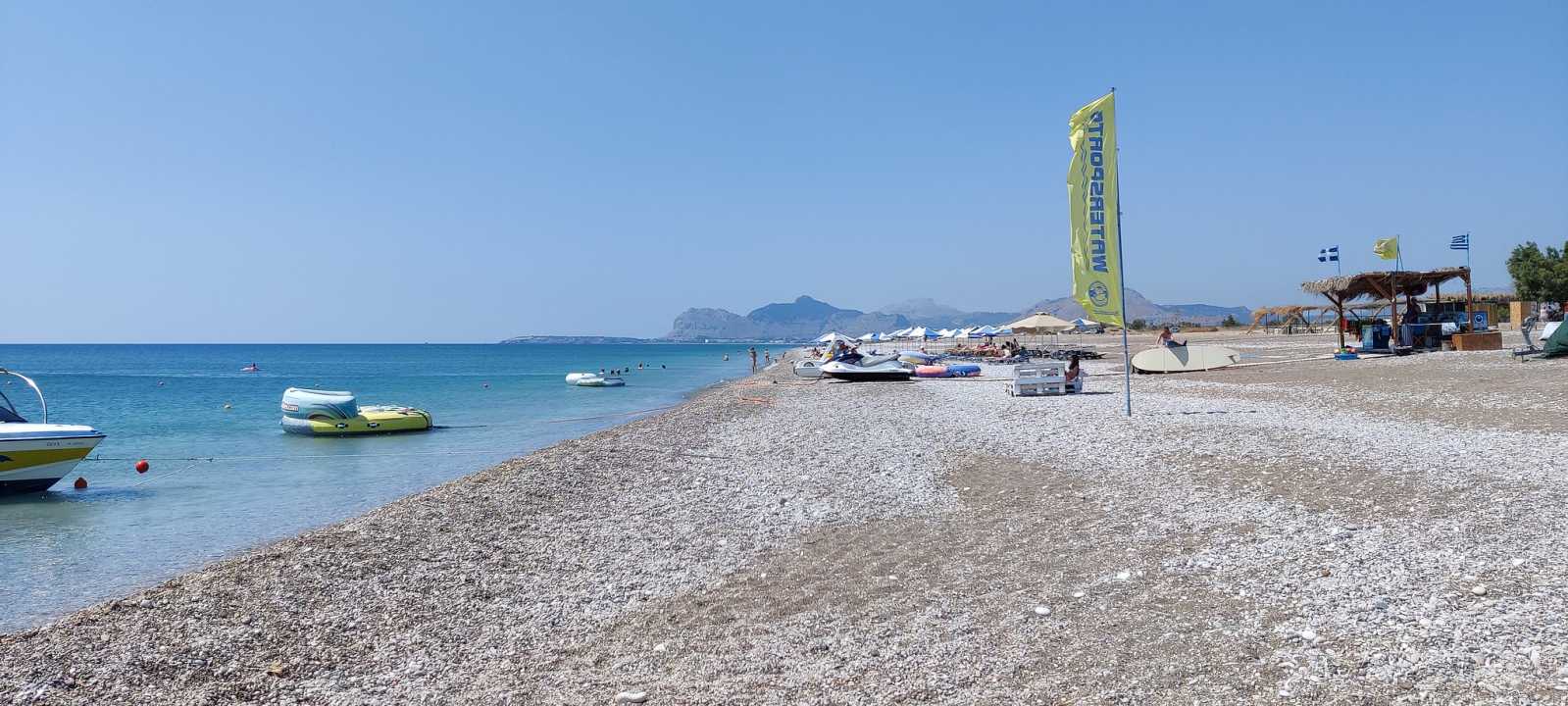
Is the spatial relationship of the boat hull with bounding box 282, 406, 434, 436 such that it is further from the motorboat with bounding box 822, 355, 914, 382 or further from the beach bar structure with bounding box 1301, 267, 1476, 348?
the beach bar structure with bounding box 1301, 267, 1476, 348

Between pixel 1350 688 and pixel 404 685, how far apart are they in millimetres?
4881

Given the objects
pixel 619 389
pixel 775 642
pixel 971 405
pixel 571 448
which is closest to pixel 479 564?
pixel 775 642

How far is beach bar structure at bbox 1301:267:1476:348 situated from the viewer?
24625 mm

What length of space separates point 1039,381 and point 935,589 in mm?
15247

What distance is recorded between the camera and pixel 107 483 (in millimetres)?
17125

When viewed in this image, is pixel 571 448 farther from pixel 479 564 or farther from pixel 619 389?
pixel 619 389

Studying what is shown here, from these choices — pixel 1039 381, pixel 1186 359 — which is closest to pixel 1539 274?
pixel 1186 359

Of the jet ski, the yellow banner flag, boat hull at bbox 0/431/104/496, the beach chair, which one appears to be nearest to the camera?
the yellow banner flag

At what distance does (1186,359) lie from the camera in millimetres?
25062

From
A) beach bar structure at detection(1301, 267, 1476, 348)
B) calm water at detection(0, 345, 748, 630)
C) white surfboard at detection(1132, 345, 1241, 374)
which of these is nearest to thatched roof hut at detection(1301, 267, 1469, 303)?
beach bar structure at detection(1301, 267, 1476, 348)

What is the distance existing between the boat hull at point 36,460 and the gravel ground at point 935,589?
8172mm

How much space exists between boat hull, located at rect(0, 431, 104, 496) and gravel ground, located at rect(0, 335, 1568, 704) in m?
8.17

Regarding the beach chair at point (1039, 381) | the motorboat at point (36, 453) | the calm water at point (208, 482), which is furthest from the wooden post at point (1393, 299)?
the motorboat at point (36, 453)

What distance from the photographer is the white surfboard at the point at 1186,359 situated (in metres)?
24.9
